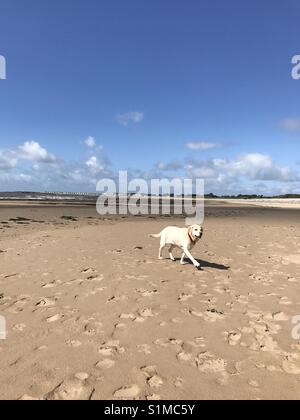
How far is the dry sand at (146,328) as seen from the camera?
178 inches

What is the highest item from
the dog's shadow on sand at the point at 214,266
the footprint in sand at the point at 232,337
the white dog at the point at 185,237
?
the white dog at the point at 185,237

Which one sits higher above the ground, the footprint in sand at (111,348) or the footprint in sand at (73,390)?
the footprint in sand at (111,348)

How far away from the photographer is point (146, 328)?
6.25 meters

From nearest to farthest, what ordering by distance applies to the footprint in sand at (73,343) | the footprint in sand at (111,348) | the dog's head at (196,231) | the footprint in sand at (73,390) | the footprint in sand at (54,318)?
1. the footprint in sand at (73,390)
2. the footprint in sand at (111,348)
3. the footprint in sand at (73,343)
4. the footprint in sand at (54,318)
5. the dog's head at (196,231)

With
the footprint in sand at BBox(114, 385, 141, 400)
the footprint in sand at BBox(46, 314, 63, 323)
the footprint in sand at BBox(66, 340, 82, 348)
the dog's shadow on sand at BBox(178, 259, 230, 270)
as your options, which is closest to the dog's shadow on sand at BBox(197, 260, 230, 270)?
the dog's shadow on sand at BBox(178, 259, 230, 270)

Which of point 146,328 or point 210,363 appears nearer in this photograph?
point 210,363

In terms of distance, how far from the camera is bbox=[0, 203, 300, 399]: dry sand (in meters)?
4.53

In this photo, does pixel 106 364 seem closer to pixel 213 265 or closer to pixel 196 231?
pixel 196 231

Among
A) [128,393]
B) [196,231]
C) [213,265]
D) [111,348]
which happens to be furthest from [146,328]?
[213,265]

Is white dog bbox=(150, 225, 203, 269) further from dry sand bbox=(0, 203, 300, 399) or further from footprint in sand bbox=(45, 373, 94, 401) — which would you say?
footprint in sand bbox=(45, 373, 94, 401)

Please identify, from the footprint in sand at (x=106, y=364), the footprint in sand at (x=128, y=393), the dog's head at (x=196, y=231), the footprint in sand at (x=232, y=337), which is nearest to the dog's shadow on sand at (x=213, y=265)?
the dog's head at (x=196, y=231)

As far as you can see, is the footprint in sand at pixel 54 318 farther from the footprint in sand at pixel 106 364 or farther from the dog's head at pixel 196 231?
the dog's head at pixel 196 231

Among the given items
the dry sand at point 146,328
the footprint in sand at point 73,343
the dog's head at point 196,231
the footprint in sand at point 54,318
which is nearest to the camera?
the dry sand at point 146,328

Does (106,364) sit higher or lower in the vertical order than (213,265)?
lower
